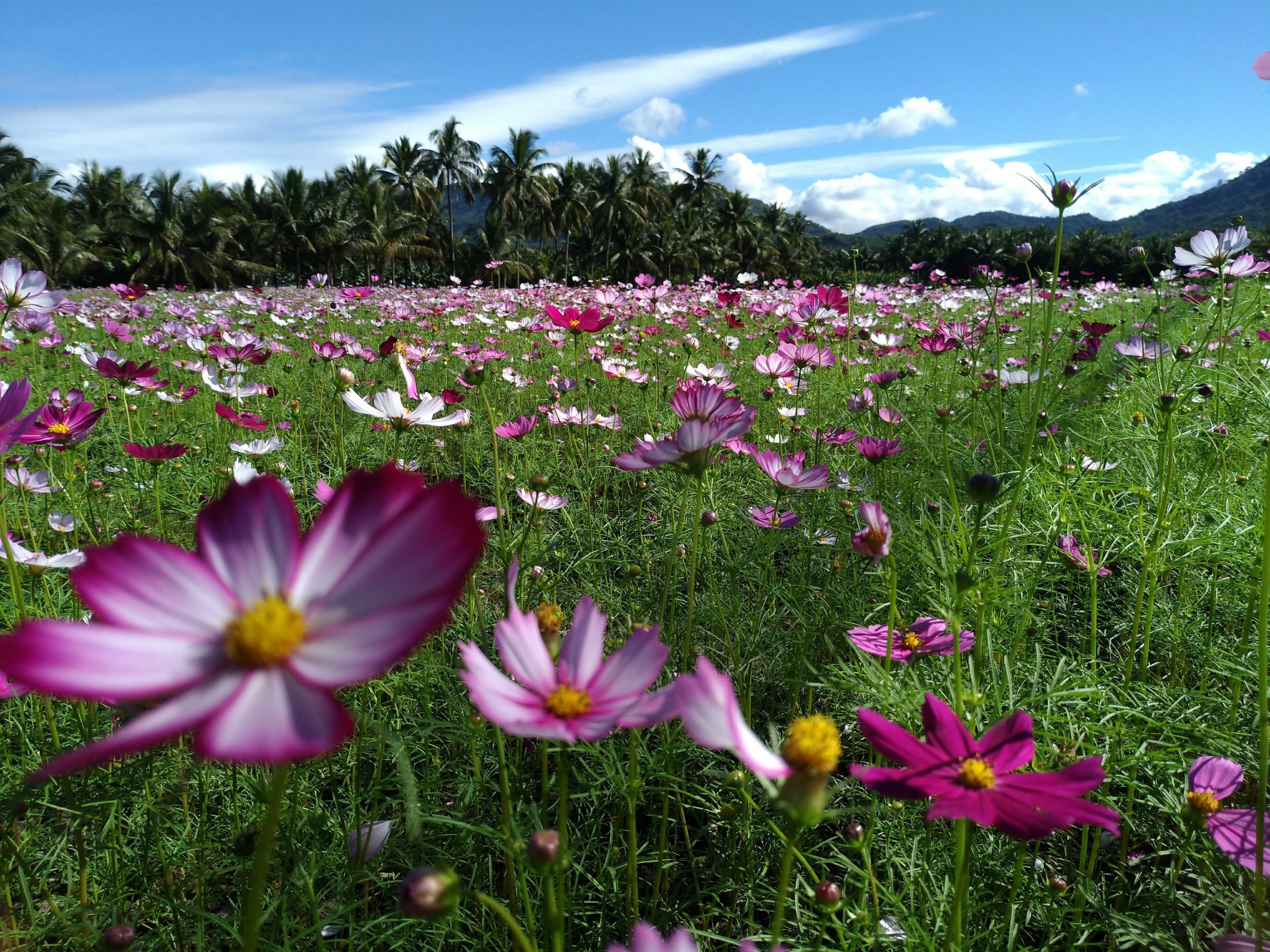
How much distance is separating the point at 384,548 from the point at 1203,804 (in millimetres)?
805

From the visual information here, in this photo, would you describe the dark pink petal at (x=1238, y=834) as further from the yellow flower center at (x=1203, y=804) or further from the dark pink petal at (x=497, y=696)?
the dark pink petal at (x=497, y=696)

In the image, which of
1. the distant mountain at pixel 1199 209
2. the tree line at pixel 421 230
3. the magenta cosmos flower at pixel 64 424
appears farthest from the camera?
the distant mountain at pixel 1199 209

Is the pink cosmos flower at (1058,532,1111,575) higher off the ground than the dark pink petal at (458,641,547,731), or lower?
lower

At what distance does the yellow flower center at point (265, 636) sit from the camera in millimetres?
293

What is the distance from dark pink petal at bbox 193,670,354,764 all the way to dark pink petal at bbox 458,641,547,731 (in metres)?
0.09

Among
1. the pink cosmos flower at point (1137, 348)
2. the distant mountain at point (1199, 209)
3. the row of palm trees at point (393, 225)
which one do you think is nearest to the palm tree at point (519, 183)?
the row of palm trees at point (393, 225)

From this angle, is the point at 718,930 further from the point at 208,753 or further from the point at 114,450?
the point at 114,450

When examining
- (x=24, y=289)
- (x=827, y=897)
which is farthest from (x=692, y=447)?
(x=24, y=289)

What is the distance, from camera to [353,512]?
322 mm

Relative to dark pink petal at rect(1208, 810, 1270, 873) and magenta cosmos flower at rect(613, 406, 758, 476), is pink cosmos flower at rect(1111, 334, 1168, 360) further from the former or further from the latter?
magenta cosmos flower at rect(613, 406, 758, 476)

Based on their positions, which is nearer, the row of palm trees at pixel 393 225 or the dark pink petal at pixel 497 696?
the dark pink petal at pixel 497 696

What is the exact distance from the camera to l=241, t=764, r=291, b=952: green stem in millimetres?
290

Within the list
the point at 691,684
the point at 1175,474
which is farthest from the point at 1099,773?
the point at 1175,474

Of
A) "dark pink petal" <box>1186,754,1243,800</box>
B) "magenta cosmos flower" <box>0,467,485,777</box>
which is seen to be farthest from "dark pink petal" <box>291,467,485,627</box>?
"dark pink petal" <box>1186,754,1243,800</box>
